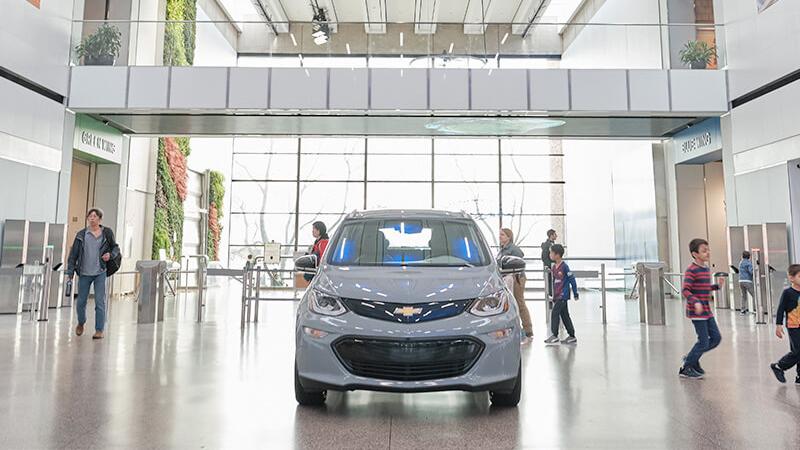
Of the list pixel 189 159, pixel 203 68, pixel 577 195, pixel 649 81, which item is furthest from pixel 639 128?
pixel 189 159

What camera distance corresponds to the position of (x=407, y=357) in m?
3.26

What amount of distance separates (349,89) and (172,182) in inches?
363

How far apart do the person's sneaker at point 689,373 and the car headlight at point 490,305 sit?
249 cm

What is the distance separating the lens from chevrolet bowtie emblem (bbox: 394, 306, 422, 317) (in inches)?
131

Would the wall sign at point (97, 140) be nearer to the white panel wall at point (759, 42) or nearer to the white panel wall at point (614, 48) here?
the white panel wall at point (614, 48)

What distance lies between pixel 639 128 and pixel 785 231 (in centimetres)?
490

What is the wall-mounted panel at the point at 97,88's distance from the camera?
12.5 m

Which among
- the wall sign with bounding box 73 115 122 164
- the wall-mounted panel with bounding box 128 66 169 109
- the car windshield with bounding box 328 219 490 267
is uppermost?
the wall-mounted panel with bounding box 128 66 169 109

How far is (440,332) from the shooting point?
3.27 meters

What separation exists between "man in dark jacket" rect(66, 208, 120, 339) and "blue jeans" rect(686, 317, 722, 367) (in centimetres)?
725

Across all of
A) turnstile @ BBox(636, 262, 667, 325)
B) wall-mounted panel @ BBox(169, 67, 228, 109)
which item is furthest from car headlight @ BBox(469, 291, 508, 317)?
wall-mounted panel @ BBox(169, 67, 228, 109)

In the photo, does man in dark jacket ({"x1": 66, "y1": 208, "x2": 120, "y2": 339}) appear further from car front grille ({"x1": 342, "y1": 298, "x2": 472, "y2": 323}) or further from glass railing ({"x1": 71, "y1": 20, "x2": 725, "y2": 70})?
glass railing ({"x1": 71, "y1": 20, "x2": 725, "y2": 70})

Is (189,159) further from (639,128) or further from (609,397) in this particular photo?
(609,397)

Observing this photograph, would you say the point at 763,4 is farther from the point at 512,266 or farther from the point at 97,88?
the point at 97,88
